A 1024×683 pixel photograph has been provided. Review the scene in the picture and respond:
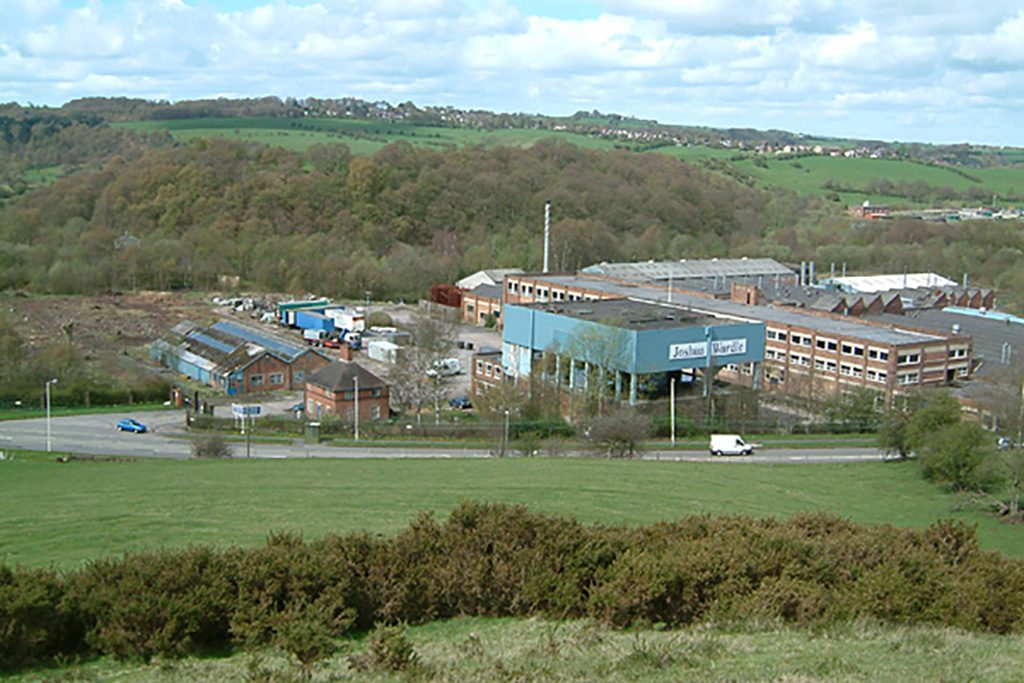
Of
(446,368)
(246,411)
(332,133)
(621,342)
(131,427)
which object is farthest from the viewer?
(332,133)

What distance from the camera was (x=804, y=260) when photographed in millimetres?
98750

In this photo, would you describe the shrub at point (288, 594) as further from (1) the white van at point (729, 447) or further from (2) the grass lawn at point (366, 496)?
(1) the white van at point (729, 447)

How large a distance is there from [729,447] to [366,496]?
67.3 ft

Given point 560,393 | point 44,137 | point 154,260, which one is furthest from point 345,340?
point 44,137

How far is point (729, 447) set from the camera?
38875mm

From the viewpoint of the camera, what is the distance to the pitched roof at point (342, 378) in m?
45.2

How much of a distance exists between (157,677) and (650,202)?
10874 centimetres

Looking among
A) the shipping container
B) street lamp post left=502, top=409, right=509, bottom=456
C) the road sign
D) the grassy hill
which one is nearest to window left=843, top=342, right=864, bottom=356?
street lamp post left=502, top=409, right=509, bottom=456

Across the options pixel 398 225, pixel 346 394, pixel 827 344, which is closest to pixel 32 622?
pixel 346 394

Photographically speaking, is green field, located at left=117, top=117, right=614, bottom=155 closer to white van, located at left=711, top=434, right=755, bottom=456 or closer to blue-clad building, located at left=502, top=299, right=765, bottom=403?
blue-clad building, located at left=502, top=299, right=765, bottom=403

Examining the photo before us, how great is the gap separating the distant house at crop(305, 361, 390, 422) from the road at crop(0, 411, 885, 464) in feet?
13.7

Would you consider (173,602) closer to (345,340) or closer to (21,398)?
(21,398)

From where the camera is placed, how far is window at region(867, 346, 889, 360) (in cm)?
4938

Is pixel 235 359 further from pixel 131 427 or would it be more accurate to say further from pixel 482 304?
pixel 482 304
